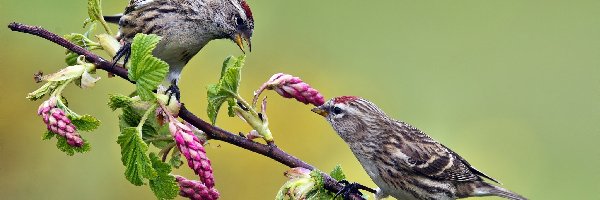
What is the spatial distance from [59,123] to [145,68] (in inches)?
8.1

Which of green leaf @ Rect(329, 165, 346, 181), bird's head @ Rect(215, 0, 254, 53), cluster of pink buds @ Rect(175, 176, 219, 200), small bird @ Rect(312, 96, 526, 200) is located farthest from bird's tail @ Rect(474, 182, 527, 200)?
cluster of pink buds @ Rect(175, 176, 219, 200)

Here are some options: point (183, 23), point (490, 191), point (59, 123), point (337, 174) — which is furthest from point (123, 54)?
point (490, 191)

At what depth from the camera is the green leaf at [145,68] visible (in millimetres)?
2096

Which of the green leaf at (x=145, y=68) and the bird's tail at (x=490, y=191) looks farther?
the bird's tail at (x=490, y=191)

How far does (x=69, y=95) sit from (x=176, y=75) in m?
3.33

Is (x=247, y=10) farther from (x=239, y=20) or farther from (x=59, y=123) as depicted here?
(x=59, y=123)

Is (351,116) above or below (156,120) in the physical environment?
above

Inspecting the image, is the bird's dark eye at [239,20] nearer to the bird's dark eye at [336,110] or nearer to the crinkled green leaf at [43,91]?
the bird's dark eye at [336,110]

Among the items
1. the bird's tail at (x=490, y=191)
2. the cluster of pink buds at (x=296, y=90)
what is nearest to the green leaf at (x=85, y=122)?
the cluster of pink buds at (x=296, y=90)

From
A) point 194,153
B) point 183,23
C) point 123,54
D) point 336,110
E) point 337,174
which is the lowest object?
point 194,153

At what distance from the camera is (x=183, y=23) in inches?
127

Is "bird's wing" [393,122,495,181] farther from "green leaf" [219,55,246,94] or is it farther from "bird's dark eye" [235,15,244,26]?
"green leaf" [219,55,246,94]

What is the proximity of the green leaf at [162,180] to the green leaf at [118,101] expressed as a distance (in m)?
0.14

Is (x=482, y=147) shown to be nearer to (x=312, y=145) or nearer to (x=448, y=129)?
(x=448, y=129)
